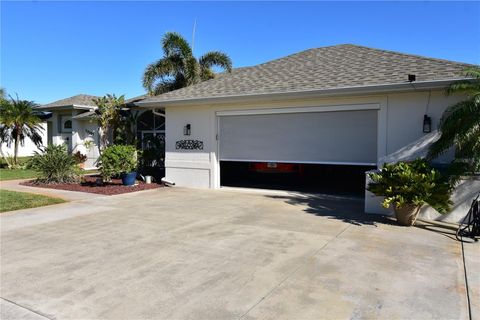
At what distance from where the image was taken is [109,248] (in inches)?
217

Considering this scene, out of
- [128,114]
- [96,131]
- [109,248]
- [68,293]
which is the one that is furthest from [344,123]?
[96,131]

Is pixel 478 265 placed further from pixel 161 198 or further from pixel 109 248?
pixel 161 198

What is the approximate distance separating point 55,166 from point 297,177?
30.7ft

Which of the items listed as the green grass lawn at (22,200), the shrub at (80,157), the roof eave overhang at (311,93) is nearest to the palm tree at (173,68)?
the shrub at (80,157)

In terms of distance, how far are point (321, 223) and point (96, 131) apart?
16.2 m

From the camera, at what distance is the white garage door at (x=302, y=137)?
9820 millimetres

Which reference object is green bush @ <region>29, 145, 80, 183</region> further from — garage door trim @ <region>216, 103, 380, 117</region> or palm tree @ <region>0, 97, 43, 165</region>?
garage door trim @ <region>216, 103, 380, 117</region>

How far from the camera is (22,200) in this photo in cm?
957


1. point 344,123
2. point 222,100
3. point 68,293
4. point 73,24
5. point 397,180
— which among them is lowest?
point 68,293

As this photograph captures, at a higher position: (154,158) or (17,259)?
(154,158)

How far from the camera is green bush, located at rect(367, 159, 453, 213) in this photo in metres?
6.55

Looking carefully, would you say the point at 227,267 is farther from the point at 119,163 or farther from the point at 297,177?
the point at 297,177

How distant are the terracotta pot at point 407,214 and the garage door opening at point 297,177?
4.05 meters

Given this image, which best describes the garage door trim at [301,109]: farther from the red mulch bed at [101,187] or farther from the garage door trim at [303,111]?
the red mulch bed at [101,187]
